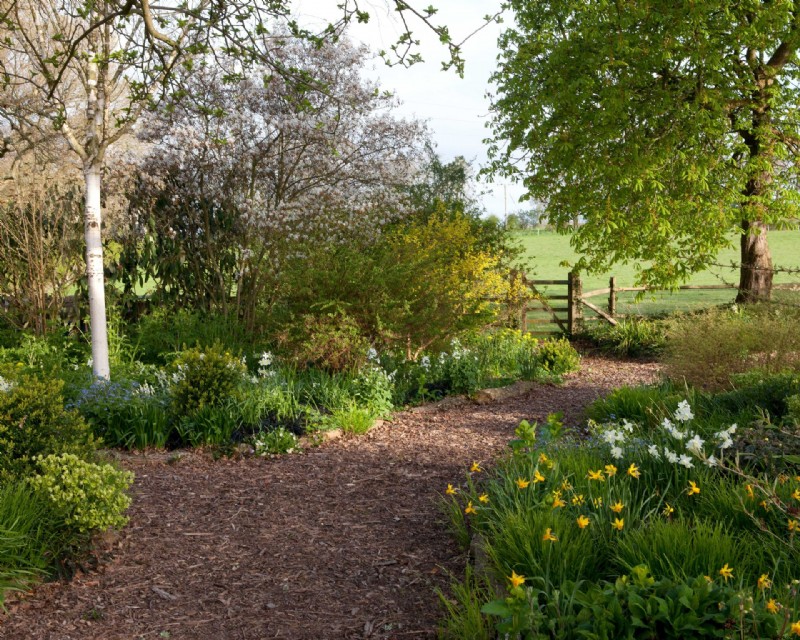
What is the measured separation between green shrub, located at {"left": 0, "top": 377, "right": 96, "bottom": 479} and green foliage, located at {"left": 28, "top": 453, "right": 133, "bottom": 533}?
25 cm

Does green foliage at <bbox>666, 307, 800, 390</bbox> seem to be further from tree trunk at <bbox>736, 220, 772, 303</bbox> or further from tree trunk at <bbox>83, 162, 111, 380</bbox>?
tree trunk at <bbox>83, 162, 111, 380</bbox>

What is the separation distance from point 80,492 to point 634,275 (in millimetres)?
16942

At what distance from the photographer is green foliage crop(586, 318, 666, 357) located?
12422 mm

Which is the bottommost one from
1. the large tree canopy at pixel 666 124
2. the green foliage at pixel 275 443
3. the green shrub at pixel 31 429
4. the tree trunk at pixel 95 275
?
the green foliage at pixel 275 443

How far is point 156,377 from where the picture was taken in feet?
23.8

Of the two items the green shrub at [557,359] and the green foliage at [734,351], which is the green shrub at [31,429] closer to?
the green foliage at [734,351]

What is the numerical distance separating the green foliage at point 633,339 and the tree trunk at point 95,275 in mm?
8810

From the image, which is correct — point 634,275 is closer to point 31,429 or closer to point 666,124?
point 666,124

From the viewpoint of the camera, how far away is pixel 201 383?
19.6 feet

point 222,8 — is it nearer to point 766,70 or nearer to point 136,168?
point 136,168

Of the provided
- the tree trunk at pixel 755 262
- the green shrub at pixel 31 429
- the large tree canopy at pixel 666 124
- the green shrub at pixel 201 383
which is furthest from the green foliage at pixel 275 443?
the tree trunk at pixel 755 262

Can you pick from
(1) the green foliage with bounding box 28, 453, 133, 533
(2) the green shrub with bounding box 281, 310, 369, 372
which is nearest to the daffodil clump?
(1) the green foliage with bounding box 28, 453, 133, 533

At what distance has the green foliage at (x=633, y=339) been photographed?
40.8 feet

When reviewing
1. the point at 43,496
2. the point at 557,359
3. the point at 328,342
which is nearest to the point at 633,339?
the point at 557,359
